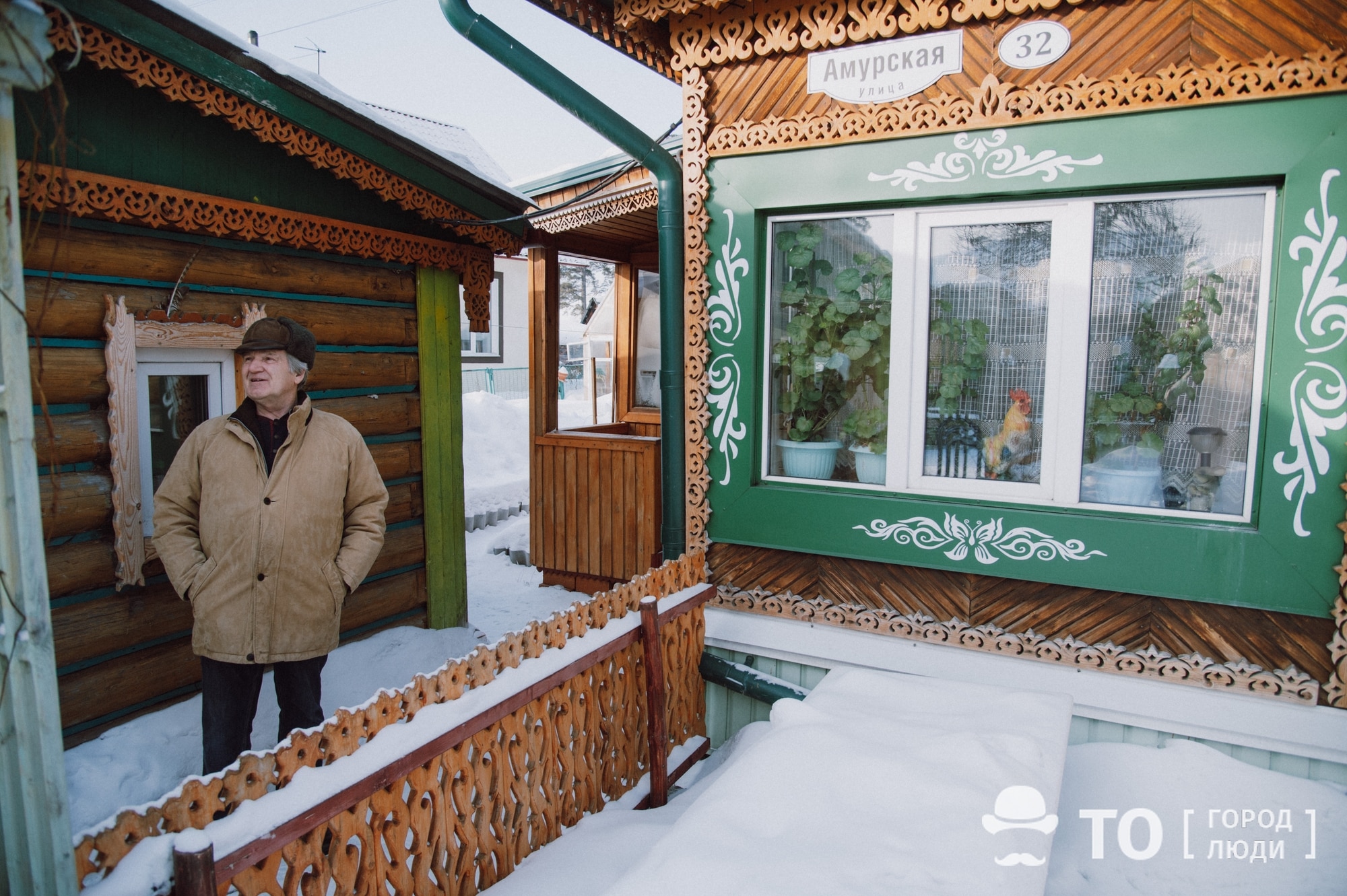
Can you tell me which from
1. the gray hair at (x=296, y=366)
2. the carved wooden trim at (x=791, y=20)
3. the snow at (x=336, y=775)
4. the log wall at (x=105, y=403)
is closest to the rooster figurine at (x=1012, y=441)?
the carved wooden trim at (x=791, y=20)

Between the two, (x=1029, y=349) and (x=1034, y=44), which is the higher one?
(x=1034, y=44)

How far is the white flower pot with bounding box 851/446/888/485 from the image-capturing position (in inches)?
165

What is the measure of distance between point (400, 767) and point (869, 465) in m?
2.65

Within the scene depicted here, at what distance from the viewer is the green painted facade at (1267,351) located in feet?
10.6

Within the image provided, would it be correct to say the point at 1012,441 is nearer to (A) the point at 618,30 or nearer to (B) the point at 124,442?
(A) the point at 618,30

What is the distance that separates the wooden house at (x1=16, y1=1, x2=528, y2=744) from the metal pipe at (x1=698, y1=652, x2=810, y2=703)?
2194 millimetres

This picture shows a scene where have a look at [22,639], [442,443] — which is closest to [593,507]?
[442,443]

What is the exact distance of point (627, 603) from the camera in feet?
12.3

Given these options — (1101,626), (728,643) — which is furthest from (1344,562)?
(728,643)

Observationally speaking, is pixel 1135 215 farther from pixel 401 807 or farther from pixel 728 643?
pixel 401 807

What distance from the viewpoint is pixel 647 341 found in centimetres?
857

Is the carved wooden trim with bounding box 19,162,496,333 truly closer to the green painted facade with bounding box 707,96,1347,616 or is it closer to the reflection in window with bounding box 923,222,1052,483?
the green painted facade with bounding box 707,96,1347,616

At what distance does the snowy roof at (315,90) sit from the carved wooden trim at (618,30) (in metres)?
1.12

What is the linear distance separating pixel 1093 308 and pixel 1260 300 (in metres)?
0.61
